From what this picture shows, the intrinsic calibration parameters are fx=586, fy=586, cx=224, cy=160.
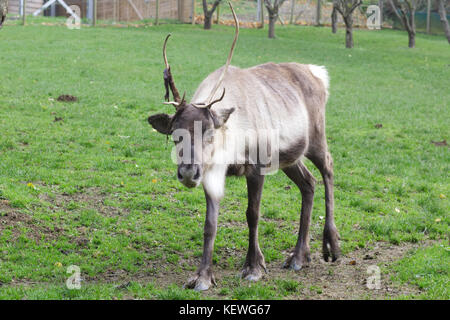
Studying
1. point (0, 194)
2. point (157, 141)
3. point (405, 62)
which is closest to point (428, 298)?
point (0, 194)

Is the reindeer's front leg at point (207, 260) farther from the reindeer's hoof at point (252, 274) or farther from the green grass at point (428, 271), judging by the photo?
the green grass at point (428, 271)

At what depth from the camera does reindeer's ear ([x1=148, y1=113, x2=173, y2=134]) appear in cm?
464

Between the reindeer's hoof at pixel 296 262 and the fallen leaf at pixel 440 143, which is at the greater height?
the fallen leaf at pixel 440 143

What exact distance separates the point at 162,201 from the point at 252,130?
7.95 ft

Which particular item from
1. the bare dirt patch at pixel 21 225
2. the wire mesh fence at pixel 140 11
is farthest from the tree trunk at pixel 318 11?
the bare dirt patch at pixel 21 225

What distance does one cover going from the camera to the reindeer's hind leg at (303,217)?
5.56 metres

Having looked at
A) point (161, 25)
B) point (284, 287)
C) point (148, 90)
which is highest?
point (161, 25)

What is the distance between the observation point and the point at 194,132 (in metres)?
4.44

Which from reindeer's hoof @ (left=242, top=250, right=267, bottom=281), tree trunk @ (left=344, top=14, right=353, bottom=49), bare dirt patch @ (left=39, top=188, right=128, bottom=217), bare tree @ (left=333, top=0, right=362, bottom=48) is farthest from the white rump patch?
tree trunk @ (left=344, top=14, right=353, bottom=49)
